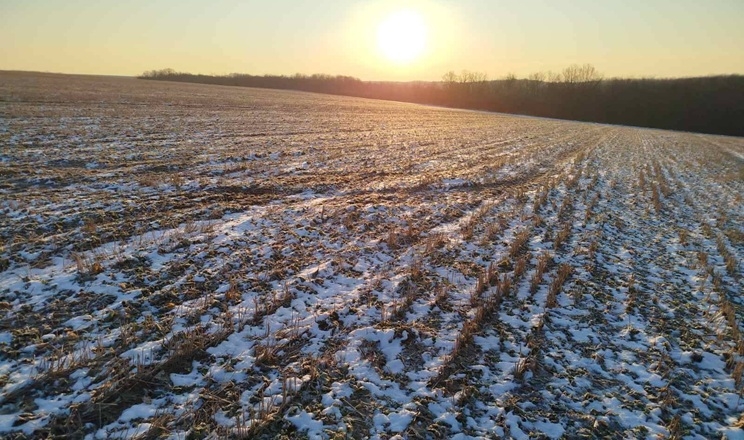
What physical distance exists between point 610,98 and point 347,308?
314 feet

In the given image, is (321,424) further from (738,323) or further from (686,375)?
(738,323)

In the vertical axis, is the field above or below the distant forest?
below

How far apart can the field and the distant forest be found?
3022 inches

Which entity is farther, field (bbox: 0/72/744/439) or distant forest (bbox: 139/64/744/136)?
distant forest (bbox: 139/64/744/136)

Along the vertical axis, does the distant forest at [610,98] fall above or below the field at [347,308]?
above

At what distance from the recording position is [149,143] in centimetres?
1730

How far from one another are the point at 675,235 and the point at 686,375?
7504 mm

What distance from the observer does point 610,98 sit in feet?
270

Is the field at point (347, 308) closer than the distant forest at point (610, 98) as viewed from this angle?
Yes

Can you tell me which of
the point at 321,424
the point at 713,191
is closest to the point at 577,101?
the point at 713,191

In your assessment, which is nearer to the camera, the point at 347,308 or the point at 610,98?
the point at 347,308

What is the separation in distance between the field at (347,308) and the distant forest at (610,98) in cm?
7676

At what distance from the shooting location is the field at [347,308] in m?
4.39

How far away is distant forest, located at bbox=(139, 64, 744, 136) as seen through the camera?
7112 centimetres
